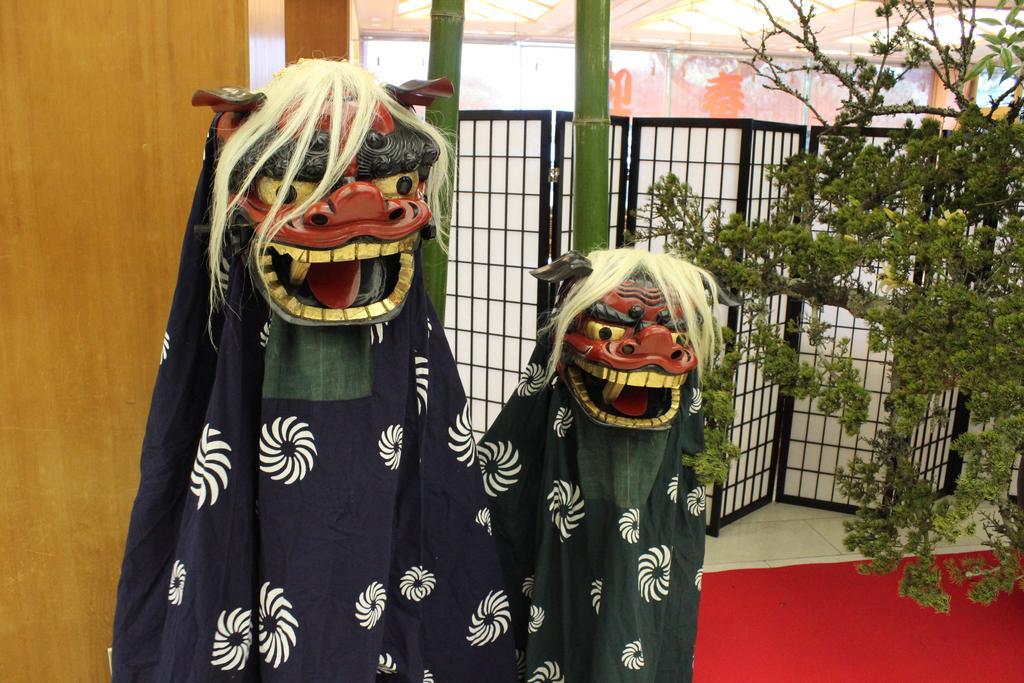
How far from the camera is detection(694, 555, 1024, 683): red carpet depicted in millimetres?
1975

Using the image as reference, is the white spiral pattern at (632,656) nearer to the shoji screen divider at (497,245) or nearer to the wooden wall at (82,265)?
the wooden wall at (82,265)

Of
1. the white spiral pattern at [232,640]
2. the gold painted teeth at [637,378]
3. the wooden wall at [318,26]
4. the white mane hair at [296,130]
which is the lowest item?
the white spiral pattern at [232,640]

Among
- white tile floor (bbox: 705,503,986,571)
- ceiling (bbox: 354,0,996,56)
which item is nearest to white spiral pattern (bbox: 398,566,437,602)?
white tile floor (bbox: 705,503,986,571)

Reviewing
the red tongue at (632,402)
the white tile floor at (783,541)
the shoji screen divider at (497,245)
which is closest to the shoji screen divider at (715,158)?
the shoji screen divider at (497,245)

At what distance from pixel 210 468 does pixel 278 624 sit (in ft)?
0.66

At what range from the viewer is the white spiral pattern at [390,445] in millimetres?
957

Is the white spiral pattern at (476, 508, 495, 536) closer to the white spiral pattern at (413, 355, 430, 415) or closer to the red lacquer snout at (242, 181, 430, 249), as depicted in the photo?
the white spiral pattern at (413, 355, 430, 415)

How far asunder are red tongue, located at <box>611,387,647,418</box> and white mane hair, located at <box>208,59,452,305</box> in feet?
1.82

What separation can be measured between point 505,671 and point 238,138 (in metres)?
0.84

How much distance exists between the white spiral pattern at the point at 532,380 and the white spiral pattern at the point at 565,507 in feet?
0.51

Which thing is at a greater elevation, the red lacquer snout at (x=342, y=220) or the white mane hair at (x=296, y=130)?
the white mane hair at (x=296, y=130)

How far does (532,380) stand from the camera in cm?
131

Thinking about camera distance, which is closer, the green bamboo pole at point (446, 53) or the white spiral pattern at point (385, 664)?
the white spiral pattern at point (385, 664)

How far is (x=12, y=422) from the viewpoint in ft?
4.13
